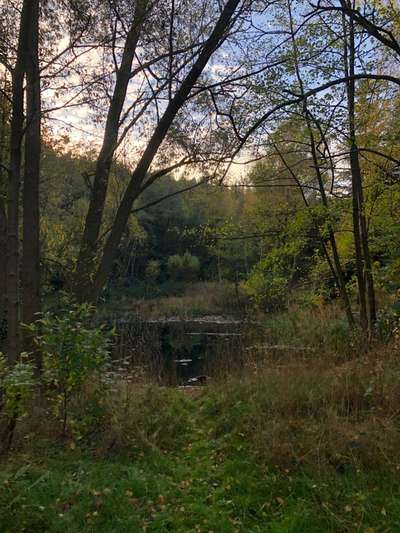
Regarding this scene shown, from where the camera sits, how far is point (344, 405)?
14.0 ft

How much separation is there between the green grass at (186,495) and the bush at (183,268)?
3105 cm

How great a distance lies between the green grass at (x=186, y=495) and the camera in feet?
9.70

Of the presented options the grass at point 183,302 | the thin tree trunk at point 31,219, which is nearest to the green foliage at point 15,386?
the thin tree trunk at point 31,219

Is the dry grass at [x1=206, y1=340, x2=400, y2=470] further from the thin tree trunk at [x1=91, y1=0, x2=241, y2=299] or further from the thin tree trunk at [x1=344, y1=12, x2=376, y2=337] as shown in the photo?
the thin tree trunk at [x1=91, y1=0, x2=241, y2=299]

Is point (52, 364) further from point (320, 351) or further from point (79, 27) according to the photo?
point (79, 27)

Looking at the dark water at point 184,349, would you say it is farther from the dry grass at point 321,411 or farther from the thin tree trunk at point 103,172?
the dry grass at point 321,411

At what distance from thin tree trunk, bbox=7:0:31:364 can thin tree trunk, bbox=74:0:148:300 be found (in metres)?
1.78

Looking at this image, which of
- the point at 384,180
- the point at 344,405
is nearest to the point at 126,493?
the point at 344,405

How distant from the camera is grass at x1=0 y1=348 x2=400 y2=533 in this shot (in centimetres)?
302

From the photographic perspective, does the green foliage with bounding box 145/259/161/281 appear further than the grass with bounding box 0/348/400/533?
Yes

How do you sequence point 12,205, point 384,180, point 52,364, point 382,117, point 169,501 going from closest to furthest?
point 169,501 → point 52,364 → point 12,205 → point 384,180 → point 382,117

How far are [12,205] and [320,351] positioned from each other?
416 cm

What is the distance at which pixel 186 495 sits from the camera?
346 cm

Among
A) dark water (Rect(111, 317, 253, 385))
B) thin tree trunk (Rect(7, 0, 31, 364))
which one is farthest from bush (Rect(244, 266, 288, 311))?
thin tree trunk (Rect(7, 0, 31, 364))
